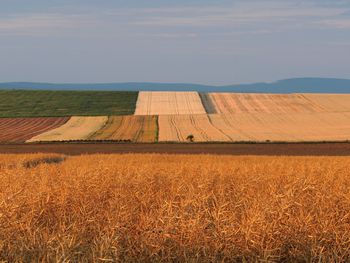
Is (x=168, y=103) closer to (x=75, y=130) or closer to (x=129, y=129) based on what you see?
(x=129, y=129)

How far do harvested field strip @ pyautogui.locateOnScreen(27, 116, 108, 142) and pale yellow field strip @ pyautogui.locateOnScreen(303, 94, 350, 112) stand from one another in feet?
132

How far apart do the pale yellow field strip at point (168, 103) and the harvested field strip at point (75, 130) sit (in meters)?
10.5

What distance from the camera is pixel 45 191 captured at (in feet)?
24.6


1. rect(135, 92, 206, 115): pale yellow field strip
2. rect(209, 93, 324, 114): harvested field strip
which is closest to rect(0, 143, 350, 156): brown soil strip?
rect(135, 92, 206, 115): pale yellow field strip

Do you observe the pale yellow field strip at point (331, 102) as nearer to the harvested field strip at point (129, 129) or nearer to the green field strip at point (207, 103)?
the green field strip at point (207, 103)

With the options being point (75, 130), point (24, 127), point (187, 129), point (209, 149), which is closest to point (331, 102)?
point (187, 129)

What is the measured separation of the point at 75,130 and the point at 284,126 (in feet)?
96.1

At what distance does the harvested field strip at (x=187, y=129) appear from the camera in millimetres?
59031

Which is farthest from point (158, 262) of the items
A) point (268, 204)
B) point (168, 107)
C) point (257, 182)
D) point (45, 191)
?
point (168, 107)

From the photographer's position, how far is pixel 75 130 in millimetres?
67875

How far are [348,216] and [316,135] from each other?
56444 millimetres

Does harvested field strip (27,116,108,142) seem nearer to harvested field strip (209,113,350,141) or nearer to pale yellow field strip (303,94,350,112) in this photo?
harvested field strip (209,113,350,141)

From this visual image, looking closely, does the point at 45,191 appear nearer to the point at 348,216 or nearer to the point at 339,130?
the point at 348,216

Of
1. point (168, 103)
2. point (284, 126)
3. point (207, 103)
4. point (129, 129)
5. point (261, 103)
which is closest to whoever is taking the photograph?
point (129, 129)
